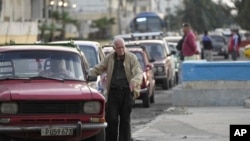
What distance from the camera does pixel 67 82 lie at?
1385 centimetres

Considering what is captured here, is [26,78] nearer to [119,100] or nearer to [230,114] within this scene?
[119,100]

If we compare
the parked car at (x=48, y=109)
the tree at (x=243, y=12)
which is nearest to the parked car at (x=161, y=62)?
the tree at (x=243, y=12)

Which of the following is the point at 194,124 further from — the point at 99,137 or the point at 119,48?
the point at 99,137

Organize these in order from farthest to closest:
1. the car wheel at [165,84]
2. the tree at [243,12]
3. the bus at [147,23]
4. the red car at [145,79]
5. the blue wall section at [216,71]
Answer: the bus at [147,23], the tree at [243,12], the car wheel at [165,84], the red car at [145,79], the blue wall section at [216,71]

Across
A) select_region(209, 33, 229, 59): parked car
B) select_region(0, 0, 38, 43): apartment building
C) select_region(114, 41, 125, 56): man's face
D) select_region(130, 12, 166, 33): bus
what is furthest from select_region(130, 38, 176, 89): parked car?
select_region(130, 12, 166, 33): bus

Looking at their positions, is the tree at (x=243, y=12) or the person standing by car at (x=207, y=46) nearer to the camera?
the person standing by car at (x=207, y=46)

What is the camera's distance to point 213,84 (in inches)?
861

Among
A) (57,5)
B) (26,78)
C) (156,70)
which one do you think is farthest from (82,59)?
(57,5)

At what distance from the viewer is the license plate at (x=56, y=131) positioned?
1270 centimetres

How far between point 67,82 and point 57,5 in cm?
6507

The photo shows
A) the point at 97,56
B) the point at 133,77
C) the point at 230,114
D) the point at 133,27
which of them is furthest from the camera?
Answer: the point at 133,27

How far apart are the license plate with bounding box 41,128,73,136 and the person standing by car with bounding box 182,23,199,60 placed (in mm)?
14095

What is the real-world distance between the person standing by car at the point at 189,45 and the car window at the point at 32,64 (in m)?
12.3

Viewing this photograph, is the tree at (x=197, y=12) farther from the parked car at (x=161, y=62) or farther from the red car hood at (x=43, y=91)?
the red car hood at (x=43, y=91)
